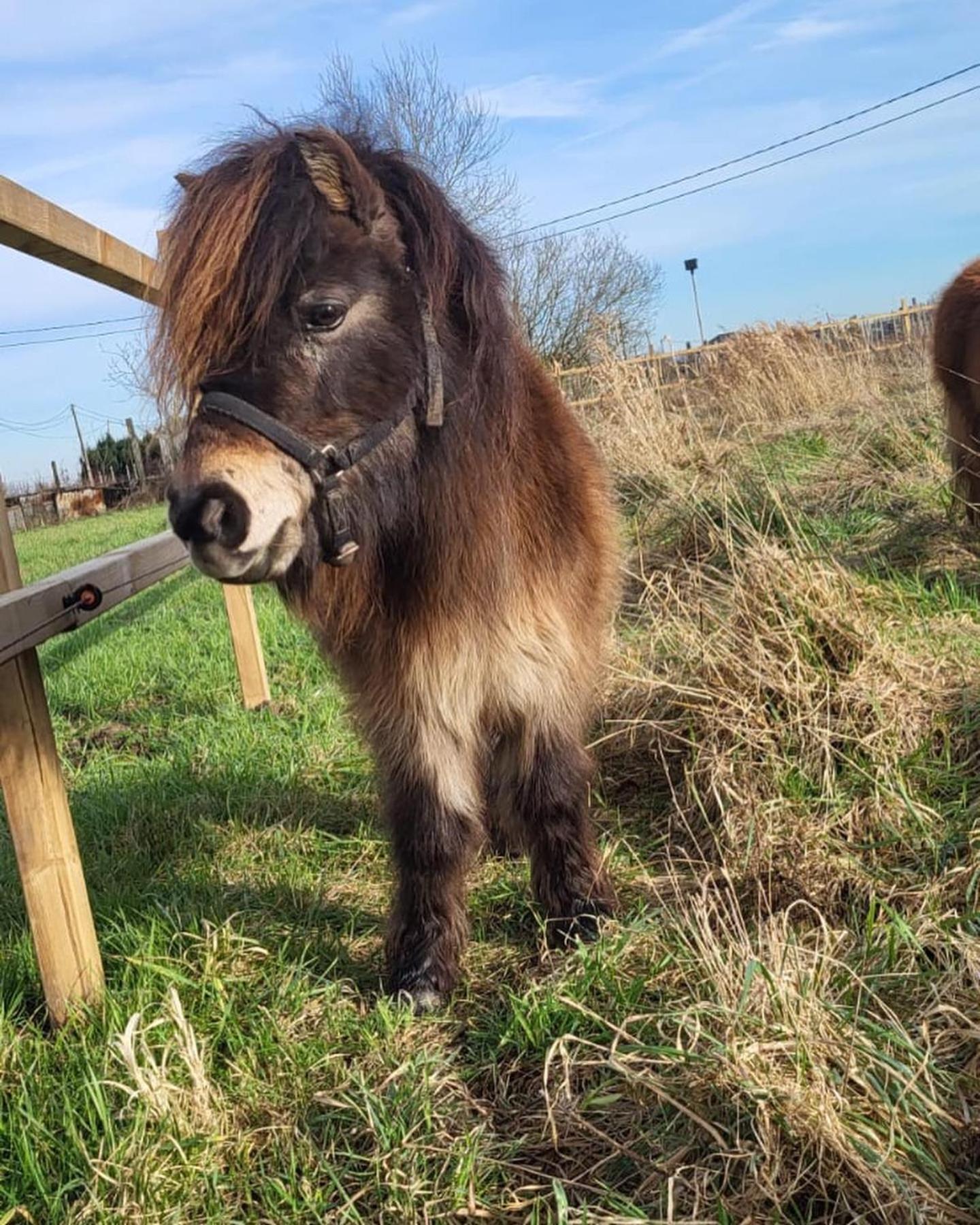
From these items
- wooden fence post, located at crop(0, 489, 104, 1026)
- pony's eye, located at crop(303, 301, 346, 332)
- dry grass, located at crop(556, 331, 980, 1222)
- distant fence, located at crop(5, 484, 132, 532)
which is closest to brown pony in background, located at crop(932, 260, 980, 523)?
dry grass, located at crop(556, 331, 980, 1222)

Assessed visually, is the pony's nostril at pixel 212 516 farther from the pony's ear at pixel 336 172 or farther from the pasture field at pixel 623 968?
the pasture field at pixel 623 968

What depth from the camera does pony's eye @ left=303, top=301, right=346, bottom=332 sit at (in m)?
2.06

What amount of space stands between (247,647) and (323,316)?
10.9 feet

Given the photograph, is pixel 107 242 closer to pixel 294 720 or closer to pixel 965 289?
pixel 294 720

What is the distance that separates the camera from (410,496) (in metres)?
2.28

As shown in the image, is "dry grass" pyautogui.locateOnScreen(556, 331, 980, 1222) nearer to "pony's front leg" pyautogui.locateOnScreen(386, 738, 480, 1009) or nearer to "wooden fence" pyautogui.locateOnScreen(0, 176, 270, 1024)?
"pony's front leg" pyautogui.locateOnScreen(386, 738, 480, 1009)

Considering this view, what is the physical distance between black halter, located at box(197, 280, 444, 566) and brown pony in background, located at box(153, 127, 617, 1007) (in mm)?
14

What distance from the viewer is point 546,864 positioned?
2.76 m

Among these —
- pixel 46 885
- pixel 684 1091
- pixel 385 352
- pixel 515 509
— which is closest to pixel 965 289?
pixel 515 509

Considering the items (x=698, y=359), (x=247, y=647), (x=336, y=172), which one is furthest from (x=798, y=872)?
(x=698, y=359)

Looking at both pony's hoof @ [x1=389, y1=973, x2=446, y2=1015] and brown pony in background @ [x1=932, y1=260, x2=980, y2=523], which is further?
brown pony in background @ [x1=932, y1=260, x2=980, y2=523]

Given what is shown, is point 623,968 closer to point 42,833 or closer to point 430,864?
point 430,864

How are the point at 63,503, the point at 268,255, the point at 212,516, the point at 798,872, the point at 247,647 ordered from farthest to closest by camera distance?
1. the point at 63,503
2. the point at 247,647
3. the point at 798,872
4. the point at 268,255
5. the point at 212,516

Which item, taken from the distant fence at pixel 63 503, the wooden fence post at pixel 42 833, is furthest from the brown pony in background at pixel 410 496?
the distant fence at pixel 63 503
